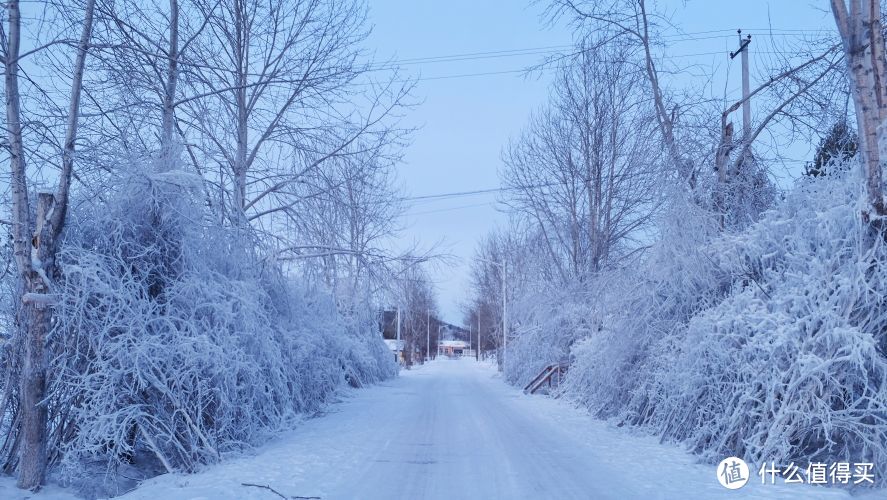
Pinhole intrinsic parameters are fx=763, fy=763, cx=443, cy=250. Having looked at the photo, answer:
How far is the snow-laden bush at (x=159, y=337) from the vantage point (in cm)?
941

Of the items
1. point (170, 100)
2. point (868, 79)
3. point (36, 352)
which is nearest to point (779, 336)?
point (868, 79)

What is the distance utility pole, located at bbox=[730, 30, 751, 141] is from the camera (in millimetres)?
15781

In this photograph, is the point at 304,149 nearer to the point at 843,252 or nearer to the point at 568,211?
the point at 843,252

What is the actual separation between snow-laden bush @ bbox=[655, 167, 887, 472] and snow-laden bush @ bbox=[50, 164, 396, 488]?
6.67 metres

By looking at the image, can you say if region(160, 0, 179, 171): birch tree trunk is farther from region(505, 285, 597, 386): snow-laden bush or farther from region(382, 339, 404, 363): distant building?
region(382, 339, 404, 363): distant building

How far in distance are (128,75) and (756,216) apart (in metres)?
11.1

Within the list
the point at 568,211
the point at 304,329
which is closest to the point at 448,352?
the point at 568,211

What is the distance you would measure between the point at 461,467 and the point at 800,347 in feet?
14.5

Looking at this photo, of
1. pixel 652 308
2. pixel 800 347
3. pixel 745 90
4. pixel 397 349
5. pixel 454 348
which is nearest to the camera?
pixel 800 347

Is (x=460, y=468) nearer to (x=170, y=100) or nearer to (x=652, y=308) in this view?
(x=652, y=308)

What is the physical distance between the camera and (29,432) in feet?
29.2

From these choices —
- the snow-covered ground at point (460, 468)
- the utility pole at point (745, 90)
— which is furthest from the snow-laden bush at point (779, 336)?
the utility pole at point (745, 90)

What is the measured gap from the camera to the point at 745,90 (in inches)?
679

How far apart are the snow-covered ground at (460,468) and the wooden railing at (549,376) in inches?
360
